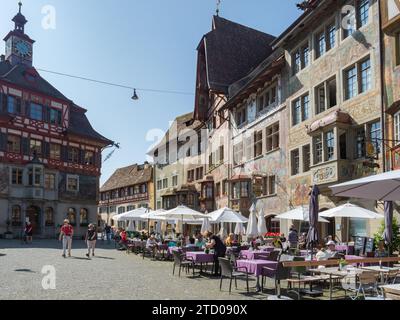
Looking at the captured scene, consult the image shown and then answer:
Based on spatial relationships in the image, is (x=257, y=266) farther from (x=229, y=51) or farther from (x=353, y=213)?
(x=229, y=51)

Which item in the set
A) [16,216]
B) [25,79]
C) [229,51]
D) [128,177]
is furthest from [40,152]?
[128,177]

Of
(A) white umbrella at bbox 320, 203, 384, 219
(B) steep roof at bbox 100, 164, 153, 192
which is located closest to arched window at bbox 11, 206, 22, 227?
(B) steep roof at bbox 100, 164, 153, 192

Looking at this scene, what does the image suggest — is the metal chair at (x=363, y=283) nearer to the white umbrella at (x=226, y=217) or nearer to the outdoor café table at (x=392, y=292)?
the outdoor café table at (x=392, y=292)

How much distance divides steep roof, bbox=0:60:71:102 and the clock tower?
1.83 meters

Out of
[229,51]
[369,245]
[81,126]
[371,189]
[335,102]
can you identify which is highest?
[229,51]

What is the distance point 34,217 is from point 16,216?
2.00 metres

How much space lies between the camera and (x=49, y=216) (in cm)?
4222

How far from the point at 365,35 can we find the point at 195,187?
2760cm

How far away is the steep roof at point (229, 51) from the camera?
1481 inches

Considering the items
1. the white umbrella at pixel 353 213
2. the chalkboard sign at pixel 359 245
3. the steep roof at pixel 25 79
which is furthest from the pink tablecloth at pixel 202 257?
the steep roof at pixel 25 79

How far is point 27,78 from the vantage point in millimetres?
42969

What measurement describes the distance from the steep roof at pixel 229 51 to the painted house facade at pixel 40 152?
15.1 meters

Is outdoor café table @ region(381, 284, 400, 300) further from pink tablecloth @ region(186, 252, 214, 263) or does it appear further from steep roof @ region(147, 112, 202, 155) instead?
steep roof @ region(147, 112, 202, 155)
